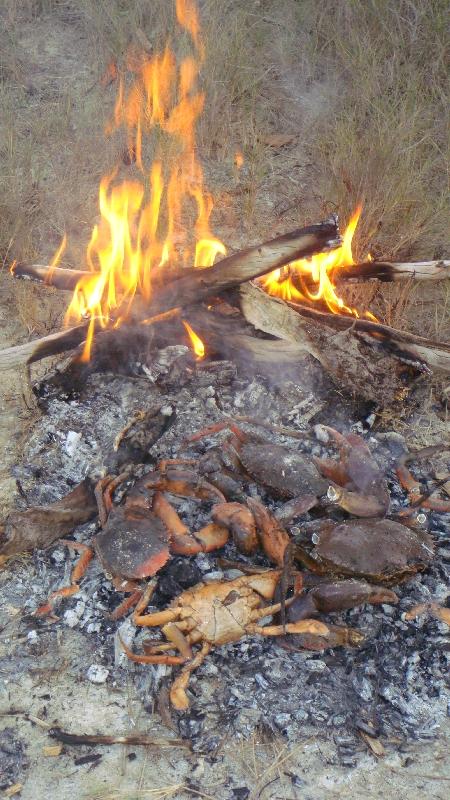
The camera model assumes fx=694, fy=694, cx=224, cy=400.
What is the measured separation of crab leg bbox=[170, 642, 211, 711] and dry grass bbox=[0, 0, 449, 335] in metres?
2.68

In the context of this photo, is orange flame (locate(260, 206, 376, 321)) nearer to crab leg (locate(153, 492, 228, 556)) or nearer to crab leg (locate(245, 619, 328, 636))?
crab leg (locate(153, 492, 228, 556))

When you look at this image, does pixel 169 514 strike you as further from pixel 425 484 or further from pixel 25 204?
pixel 25 204

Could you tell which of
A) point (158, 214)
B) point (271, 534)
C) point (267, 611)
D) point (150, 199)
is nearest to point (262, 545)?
point (271, 534)

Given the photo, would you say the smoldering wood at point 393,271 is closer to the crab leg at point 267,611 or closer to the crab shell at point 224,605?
the crab shell at point 224,605

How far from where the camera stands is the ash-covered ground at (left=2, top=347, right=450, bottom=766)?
2.65 meters

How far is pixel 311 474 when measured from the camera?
10.9 ft

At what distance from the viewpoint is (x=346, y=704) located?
105 inches

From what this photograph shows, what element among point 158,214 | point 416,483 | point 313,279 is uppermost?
point 158,214

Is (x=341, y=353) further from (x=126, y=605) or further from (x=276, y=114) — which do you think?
(x=276, y=114)

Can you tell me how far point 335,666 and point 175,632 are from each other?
657mm

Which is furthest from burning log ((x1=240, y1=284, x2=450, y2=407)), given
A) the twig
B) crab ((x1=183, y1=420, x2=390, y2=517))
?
the twig

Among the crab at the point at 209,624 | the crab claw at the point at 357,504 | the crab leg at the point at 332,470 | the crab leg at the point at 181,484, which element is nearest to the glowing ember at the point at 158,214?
the crab leg at the point at 181,484

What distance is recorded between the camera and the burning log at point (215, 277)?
3689 mm

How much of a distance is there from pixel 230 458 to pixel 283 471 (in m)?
0.29
